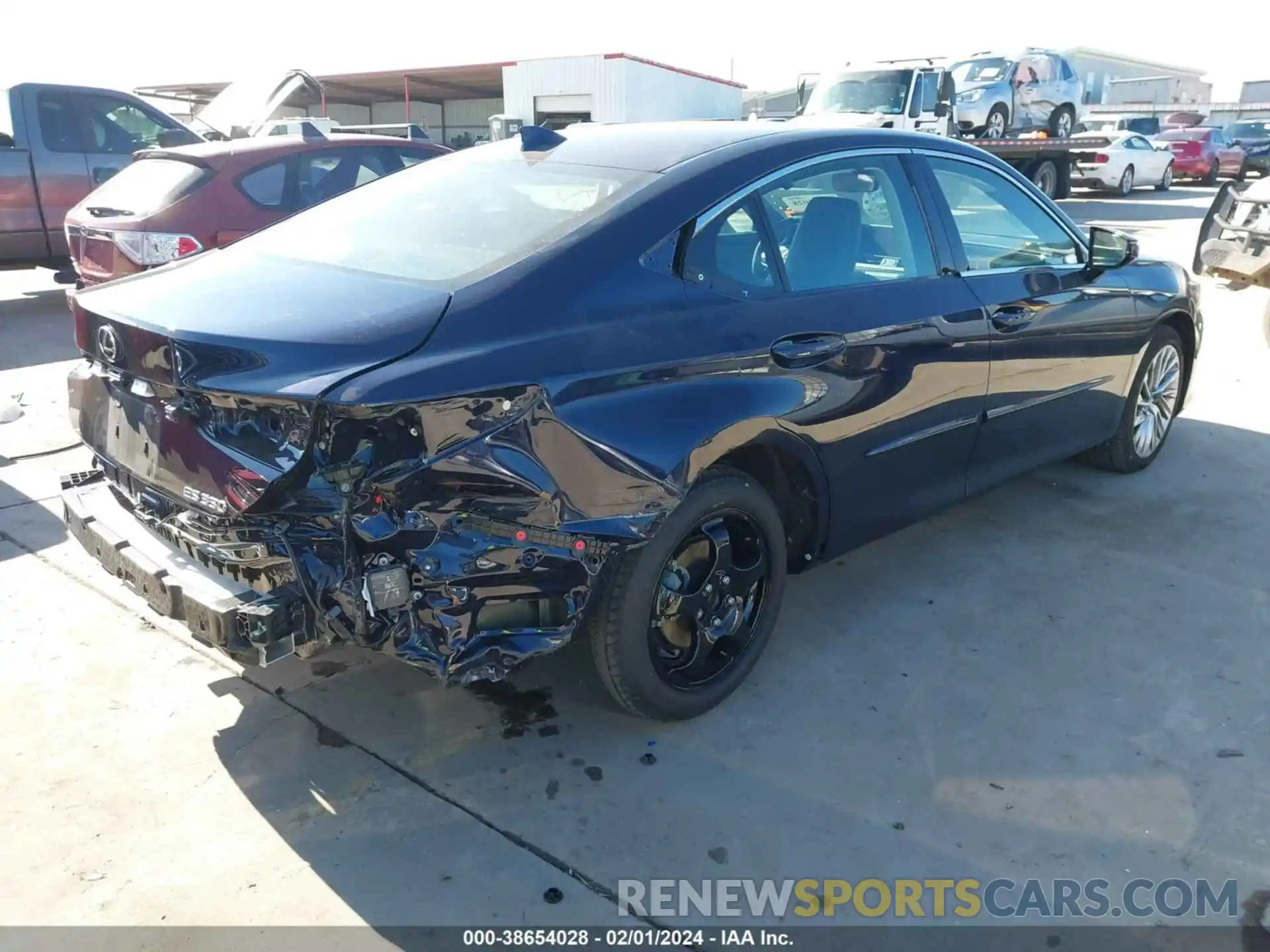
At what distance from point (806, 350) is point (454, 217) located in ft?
3.83

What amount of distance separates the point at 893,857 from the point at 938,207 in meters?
2.33

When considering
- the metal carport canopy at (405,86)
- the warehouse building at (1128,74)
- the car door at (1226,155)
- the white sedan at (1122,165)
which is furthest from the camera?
the warehouse building at (1128,74)

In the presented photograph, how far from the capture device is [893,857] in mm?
2605

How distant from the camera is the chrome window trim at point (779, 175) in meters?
2.97

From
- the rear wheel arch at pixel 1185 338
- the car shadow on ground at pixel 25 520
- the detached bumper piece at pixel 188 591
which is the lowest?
the car shadow on ground at pixel 25 520

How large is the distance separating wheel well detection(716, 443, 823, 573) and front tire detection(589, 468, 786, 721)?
0.08 metres

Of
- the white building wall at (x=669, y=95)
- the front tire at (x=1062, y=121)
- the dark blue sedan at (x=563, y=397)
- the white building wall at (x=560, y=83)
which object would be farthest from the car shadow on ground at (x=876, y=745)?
the white building wall at (x=560, y=83)

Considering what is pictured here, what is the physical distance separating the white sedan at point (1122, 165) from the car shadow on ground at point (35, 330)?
1897 cm

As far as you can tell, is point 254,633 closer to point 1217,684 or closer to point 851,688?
point 851,688

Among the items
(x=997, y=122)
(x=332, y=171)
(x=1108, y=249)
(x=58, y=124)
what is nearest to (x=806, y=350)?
(x=1108, y=249)

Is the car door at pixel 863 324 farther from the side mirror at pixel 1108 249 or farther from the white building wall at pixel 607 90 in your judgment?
the white building wall at pixel 607 90

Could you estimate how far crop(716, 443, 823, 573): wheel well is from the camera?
10.5 ft

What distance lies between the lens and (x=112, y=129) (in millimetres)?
9250

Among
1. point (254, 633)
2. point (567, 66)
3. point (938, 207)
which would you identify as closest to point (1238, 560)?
point (938, 207)
